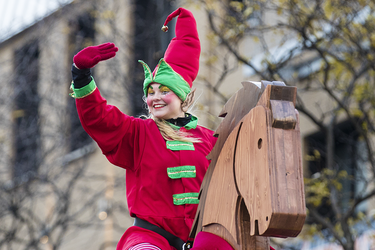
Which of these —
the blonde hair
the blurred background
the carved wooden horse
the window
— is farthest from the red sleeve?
the window

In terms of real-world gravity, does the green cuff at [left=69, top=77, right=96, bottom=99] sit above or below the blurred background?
above

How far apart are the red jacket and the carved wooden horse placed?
0.19 meters

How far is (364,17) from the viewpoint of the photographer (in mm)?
8039

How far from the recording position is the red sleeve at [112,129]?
3459mm

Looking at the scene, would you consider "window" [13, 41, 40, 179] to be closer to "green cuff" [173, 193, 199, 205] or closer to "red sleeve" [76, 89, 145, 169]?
"red sleeve" [76, 89, 145, 169]

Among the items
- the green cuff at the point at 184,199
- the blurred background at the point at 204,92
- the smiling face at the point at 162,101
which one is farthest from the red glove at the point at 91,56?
the blurred background at the point at 204,92

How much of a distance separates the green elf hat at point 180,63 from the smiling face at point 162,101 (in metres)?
0.03

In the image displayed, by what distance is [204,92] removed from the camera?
35.0ft

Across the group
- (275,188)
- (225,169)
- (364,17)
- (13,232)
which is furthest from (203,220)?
(13,232)

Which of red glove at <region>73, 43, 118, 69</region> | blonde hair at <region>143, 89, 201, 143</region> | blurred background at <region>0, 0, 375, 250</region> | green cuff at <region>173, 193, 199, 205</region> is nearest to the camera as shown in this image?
red glove at <region>73, 43, 118, 69</region>

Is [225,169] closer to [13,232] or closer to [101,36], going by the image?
[13,232]

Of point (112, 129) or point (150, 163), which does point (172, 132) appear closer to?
point (150, 163)

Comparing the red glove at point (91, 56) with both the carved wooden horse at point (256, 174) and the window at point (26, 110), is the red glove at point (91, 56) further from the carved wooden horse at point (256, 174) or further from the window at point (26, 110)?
the window at point (26, 110)

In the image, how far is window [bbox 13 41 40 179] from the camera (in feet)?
36.9
